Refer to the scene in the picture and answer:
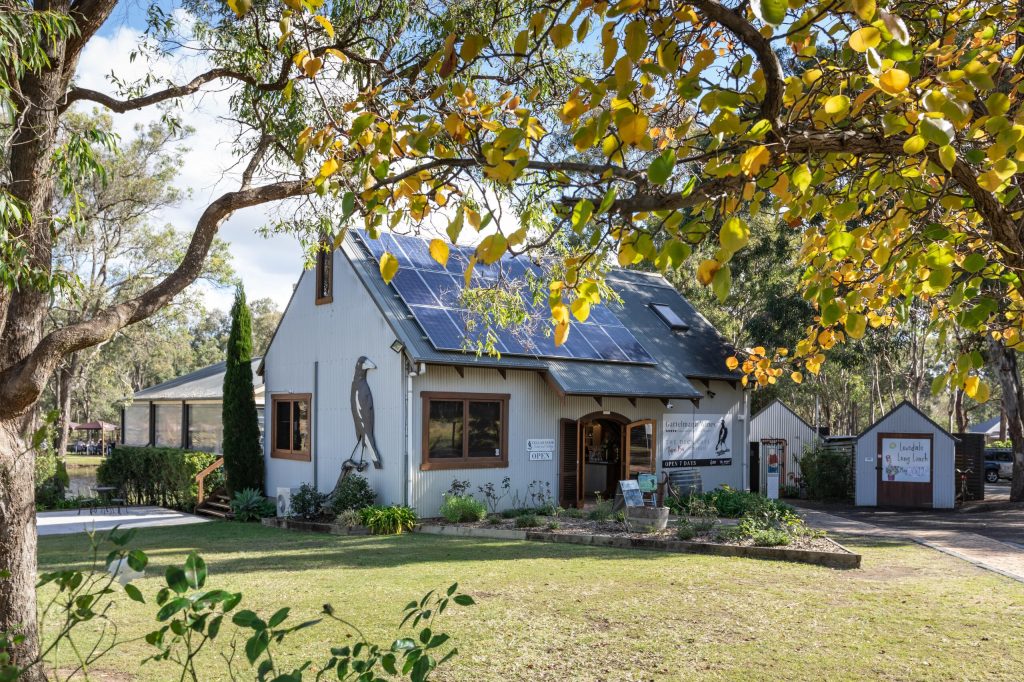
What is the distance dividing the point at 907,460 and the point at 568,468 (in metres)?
10.0

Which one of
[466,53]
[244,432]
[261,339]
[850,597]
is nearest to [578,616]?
[850,597]

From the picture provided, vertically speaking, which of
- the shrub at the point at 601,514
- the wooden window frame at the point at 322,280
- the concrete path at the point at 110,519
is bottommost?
the concrete path at the point at 110,519

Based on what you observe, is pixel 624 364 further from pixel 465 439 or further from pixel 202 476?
pixel 202 476

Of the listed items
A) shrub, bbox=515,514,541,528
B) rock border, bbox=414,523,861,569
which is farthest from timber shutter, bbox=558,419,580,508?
rock border, bbox=414,523,861,569

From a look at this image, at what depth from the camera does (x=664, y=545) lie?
13.4 m

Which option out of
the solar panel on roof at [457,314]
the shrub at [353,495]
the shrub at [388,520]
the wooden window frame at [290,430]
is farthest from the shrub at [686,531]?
the wooden window frame at [290,430]

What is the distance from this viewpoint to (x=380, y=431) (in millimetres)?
17266

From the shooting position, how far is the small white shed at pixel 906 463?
2244 centimetres

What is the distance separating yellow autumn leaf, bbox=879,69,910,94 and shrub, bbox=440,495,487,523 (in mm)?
14163

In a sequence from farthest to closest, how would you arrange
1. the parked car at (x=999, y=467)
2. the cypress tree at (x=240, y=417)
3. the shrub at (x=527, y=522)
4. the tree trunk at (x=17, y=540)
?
the parked car at (x=999, y=467) → the cypress tree at (x=240, y=417) → the shrub at (x=527, y=522) → the tree trunk at (x=17, y=540)

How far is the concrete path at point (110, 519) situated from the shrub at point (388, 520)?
16.3ft

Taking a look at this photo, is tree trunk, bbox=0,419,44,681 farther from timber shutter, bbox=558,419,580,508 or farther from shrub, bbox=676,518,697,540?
timber shutter, bbox=558,419,580,508

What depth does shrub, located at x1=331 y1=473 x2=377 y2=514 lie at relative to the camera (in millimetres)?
16828

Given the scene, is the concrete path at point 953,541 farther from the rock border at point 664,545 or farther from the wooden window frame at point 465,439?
the wooden window frame at point 465,439
